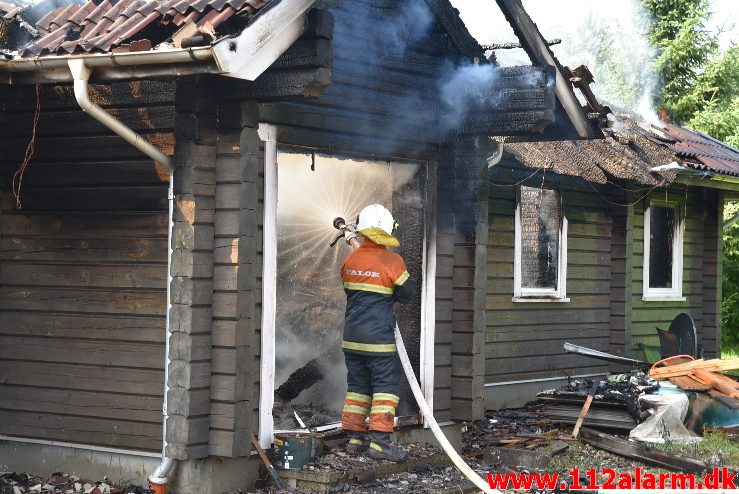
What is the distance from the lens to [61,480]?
7.70 meters

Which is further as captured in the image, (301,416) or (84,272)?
(301,416)

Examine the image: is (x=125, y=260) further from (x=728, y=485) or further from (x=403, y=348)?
(x=728, y=485)

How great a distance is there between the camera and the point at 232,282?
7.29 meters

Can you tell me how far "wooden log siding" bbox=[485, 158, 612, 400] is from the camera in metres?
12.6

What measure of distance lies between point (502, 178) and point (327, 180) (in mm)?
3130

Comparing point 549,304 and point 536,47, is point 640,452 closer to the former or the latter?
point 536,47

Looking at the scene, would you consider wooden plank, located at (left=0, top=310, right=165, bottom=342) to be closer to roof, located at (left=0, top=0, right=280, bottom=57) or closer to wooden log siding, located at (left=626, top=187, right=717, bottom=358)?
roof, located at (left=0, top=0, right=280, bottom=57)

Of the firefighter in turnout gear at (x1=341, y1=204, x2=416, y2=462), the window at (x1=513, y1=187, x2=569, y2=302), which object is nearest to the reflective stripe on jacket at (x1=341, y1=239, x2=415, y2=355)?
the firefighter in turnout gear at (x1=341, y1=204, x2=416, y2=462)

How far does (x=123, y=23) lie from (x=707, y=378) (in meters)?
7.11

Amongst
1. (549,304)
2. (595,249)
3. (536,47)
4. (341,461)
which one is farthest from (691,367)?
(341,461)

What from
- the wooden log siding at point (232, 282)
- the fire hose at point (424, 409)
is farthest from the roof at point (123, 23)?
the fire hose at point (424, 409)

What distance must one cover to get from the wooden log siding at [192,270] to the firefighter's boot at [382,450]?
4.65ft

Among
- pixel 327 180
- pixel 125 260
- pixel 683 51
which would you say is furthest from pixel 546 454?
pixel 683 51

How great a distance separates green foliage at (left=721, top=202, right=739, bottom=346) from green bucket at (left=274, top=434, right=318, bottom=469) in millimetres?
18916
